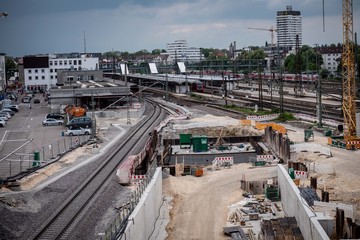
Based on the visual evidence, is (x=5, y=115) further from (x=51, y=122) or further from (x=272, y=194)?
(x=272, y=194)

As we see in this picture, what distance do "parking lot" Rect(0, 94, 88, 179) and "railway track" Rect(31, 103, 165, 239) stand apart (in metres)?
2.80

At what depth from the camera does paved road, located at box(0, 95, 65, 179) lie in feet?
82.3

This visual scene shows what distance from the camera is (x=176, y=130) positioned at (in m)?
34.9

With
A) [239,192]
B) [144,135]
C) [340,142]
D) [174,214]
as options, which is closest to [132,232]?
[174,214]

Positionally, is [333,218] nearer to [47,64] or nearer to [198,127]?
[198,127]

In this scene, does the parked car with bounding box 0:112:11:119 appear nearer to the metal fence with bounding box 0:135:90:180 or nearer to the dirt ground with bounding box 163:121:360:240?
the metal fence with bounding box 0:135:90:180

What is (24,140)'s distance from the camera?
110 ft

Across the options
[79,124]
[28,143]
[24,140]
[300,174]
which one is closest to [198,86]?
[79,124]

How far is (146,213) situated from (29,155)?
1333 centimetres

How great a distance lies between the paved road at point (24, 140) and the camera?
2509 centimetres

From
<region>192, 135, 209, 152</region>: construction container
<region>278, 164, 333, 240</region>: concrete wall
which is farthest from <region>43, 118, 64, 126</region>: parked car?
<region>278, 164, 333, 240</region>: concrete wall

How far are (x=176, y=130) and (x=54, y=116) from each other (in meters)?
12.9

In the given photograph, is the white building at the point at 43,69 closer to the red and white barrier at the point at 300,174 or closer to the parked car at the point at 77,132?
the parked car at the point at 77,132

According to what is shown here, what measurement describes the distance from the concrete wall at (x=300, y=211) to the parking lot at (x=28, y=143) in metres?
10.8
